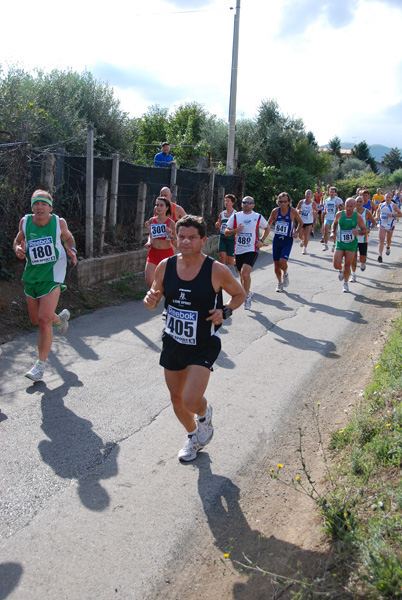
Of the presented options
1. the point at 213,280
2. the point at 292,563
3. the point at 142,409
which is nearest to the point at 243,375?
the point at 142,409

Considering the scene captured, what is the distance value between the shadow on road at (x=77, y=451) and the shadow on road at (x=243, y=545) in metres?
0.74

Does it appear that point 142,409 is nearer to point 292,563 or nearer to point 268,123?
point 292,563

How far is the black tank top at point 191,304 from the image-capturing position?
4277 millimetres

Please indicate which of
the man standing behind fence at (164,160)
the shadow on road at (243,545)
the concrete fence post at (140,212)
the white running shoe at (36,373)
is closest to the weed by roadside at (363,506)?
the shadow on road at (243,545)

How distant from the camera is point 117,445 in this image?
15.7 ft

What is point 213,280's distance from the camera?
169 inches

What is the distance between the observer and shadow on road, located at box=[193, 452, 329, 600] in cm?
315

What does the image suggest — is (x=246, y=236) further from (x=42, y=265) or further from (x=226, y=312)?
(x=226, y=312)

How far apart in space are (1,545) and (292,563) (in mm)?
1751

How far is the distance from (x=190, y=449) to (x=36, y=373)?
7.23 ft

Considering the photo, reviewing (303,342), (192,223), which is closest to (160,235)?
(303,342)

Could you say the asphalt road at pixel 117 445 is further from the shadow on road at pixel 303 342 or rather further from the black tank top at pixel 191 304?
the black tank top at pixel 191 304

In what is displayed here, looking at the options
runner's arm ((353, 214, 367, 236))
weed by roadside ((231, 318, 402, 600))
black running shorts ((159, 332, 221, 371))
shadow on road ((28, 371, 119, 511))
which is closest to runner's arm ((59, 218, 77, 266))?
shadow on road ((28, 371, 119, 511))

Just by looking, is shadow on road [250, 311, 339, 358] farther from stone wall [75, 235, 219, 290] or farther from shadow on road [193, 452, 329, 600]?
shadow on road [193, 452, 329, 600]
